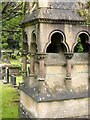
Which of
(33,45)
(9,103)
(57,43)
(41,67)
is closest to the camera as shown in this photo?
(41,67)

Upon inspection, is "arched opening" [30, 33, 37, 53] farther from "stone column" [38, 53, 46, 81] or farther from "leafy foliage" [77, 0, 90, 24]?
"leafy foliage" [77, 0, 90, 24]

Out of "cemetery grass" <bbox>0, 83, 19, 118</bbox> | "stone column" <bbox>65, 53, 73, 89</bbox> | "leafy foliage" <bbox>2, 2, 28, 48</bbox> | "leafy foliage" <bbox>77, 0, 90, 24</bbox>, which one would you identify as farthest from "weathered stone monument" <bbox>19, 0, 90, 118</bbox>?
"leafy foliage" <bbox>2, 2, 28, 48</bbox>

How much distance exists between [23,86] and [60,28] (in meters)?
3.01

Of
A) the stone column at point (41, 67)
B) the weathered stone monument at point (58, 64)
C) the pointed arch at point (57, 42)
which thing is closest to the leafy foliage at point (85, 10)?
the weathered stone monument at point (58, 64)

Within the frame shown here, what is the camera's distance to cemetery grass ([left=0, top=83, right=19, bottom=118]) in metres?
11.0

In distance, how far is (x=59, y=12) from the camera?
795cm

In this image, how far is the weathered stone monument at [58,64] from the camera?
301 inches

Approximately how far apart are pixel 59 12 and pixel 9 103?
6.87 metres

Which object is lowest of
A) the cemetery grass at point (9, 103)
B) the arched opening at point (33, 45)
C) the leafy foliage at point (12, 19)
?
the cemetery grass at point (9, 103)

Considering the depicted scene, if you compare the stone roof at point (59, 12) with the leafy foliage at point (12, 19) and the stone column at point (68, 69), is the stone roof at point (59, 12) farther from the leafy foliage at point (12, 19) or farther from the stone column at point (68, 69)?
the leafy foliage at point (12, 19)

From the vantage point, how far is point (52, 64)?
8.02 meters

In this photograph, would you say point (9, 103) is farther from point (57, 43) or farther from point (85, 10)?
point (85, 10)

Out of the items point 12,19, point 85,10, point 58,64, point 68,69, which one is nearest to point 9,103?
point 12,19

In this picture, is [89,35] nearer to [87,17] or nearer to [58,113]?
[87,17]
